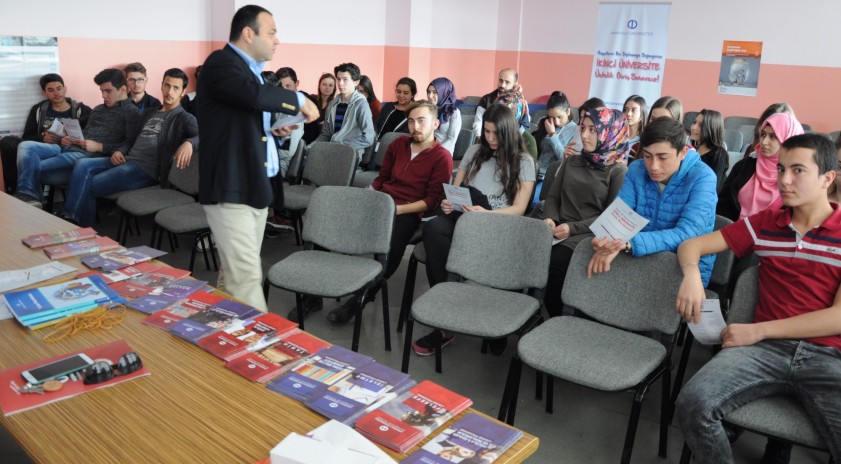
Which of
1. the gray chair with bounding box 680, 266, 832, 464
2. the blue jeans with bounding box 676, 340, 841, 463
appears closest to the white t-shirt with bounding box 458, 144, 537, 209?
the blue jeans with bounding box 676, 340, 841, 463

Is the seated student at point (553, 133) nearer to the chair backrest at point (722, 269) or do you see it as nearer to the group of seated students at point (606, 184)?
the group of seated students at point (606, 184)

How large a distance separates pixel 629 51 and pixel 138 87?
18.6ft

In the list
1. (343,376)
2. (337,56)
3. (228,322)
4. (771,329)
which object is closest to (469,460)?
(343,376)

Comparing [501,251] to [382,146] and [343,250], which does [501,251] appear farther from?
[382,146]

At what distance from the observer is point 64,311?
208 centimetres

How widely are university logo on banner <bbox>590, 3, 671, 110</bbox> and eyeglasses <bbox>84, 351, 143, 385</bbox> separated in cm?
749

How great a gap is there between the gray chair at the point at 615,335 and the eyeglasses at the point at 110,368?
1.30 meters

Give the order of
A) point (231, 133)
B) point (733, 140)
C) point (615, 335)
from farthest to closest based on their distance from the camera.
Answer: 1. point (733, 140)
2. point (231, 133)
3. point (615, 335)

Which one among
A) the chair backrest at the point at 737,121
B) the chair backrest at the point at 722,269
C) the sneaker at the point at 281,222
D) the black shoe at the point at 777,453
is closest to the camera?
the black shoe at the point at 777,453

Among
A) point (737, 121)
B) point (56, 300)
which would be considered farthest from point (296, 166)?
point (737, 121)

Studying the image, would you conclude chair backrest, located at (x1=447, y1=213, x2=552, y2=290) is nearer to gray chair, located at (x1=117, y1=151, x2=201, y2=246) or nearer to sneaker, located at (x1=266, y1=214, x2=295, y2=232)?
gray chair, located at (x1=117, y1=151, x2=201, y2=246)

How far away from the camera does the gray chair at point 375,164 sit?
5055mm

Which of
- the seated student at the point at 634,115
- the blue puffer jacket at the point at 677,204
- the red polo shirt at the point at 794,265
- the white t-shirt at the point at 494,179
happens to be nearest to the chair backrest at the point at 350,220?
the white t-shirt at the point at 494,179

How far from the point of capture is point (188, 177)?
15.0ft
